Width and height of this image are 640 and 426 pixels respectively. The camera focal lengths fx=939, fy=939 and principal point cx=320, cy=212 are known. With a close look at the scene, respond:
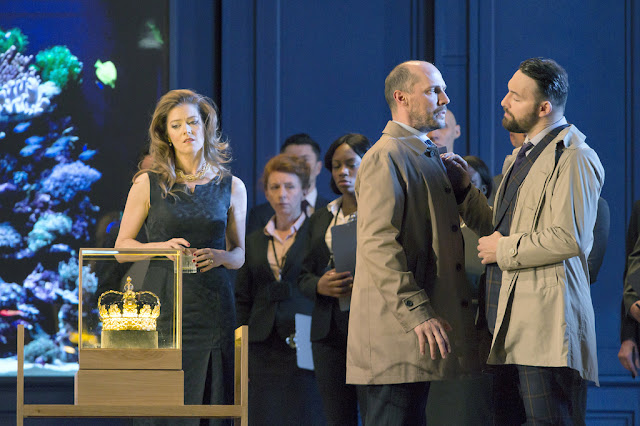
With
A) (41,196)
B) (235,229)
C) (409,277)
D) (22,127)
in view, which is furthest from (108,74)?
(409,277)

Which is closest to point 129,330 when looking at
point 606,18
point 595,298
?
point 595,298

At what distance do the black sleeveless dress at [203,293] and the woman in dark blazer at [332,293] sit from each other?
0.52m

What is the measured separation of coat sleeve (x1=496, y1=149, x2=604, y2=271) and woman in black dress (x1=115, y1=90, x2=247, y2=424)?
1201 millimetres

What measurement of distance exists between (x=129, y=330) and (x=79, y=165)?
2810 mm

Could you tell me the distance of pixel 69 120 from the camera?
531cm

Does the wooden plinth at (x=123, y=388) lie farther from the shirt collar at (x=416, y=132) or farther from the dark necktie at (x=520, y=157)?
the dark necktie at (x=520, y=157)

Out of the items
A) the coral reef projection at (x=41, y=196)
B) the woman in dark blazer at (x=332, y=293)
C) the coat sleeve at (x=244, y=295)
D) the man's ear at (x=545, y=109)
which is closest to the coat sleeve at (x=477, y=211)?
the man's ear at (x=545, y=109)

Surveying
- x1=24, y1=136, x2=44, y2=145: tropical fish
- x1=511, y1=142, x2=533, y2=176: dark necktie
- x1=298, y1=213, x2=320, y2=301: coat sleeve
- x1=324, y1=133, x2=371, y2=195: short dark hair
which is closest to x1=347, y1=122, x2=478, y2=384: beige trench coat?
x1=511, y1=142, x2=533, y2=176: dark necktie

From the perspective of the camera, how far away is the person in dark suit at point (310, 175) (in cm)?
491

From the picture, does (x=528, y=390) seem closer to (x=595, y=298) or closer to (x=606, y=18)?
(x=595, y=298)

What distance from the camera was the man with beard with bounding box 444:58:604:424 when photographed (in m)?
2.82

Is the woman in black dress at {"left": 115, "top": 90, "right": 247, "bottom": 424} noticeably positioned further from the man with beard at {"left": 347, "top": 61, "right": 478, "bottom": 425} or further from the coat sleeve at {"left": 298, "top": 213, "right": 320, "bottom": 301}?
the man with beard at {"left": 347, "top": 61, "right": 478, "bottom": 425}

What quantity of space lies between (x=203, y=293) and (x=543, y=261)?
4.51 ft

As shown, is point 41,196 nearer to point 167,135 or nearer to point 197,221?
point 167,135
